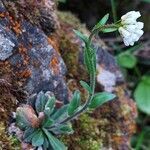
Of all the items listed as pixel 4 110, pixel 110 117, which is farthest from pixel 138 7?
pixel 4 110

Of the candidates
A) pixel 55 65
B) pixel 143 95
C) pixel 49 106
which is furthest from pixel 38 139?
pixel 143 95

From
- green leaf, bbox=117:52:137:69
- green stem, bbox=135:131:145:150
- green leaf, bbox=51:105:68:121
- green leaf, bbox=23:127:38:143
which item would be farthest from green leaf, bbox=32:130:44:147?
green leaf, bbox=117:52:137:69

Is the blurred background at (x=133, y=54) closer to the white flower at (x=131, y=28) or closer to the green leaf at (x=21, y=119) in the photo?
the green leaf at (x=21, y=119)

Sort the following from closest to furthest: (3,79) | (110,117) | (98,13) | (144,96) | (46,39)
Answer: (3,79), (46,39), (110,117), (144,96), (98,13)

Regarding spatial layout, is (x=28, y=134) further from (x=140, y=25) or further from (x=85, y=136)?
(x=140, y=25)

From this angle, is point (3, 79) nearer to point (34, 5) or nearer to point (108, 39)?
point (34, 5)

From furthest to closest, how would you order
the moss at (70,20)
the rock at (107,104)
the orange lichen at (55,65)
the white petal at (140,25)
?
1. the moss at (70,20)
2. the rock at (107,104)
3. the orange lichen at (55,65)
4. the white petal at (140,25)

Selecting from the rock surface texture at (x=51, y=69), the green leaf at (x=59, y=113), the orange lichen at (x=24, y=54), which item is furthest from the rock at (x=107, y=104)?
the orange lichen at (x=24, y=54)
